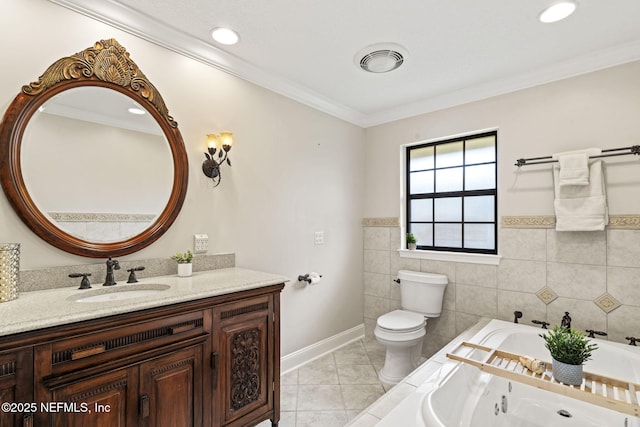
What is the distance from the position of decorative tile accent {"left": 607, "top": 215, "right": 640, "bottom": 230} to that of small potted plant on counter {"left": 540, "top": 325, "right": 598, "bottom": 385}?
0.98 m

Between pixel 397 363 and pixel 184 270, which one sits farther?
pixel 397 363

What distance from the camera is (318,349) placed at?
2898 mm

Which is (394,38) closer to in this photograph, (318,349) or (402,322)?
(402,322)

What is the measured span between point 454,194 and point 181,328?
2567mm

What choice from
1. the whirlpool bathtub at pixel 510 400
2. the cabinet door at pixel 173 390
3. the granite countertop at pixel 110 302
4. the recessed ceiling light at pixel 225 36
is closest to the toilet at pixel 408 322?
the whirlpool bathtub at pixel 510 400

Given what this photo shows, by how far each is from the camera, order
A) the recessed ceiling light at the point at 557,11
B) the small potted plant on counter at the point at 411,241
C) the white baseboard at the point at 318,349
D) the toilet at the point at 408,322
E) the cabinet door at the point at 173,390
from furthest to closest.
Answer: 1. the small potted plant on counter at the point at 411,241
2. the white baseboard at the point at 318,349
3. the toilet at the point at 408,322
4. the recessed ceiling light at the point at 557,11
5. the cabinet door at the point at 173,390

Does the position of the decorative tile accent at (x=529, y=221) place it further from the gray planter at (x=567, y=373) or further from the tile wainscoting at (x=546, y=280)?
the gray planter at (x=567, y=373)

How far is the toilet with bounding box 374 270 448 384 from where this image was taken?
2459 millimetres

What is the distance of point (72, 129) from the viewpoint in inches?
63.7

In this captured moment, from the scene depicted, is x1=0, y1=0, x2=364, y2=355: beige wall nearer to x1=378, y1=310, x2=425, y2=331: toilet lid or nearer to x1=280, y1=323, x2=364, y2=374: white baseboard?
x1=280, y1=323, x2=364, y2=374: white baseboard

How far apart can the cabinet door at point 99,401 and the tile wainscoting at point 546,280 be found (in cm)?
247

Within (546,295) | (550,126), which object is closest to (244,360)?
(546,295)

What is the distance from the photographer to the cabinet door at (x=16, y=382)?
100 cm

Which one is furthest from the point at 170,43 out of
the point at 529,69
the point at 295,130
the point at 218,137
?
the point at 529,69
